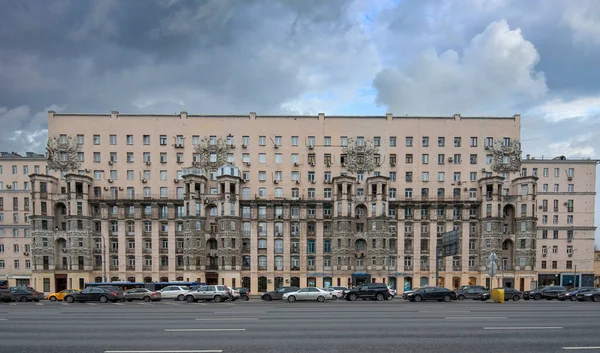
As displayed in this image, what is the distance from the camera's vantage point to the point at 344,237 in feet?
193

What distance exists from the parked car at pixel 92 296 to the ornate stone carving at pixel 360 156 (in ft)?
124

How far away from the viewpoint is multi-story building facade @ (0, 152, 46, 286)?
72375mm

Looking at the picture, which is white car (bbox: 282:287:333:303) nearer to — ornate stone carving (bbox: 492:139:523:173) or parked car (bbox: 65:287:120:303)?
parked car (bbox: 65:287:120:303)

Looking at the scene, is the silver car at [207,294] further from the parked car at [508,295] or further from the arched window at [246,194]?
the arched window at [246,194]

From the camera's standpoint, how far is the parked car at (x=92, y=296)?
Result: 3409 cm

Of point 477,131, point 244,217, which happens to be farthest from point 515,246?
point 244,217

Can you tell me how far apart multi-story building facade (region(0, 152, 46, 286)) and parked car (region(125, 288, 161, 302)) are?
47.8 m

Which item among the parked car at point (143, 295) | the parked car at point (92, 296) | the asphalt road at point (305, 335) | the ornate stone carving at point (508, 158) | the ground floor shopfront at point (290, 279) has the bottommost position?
the ground floor shopfront at point (290, 279)

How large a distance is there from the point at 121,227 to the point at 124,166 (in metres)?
9.33

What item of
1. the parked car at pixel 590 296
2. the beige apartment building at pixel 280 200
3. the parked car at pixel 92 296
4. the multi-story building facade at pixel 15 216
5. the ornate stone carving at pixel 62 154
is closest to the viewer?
the parked car at pixel 92 296

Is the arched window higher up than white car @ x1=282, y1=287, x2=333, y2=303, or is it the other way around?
the arched window

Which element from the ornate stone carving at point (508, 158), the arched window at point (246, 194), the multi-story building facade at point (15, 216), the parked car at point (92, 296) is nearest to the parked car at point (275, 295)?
the parked car at point (92, 296)

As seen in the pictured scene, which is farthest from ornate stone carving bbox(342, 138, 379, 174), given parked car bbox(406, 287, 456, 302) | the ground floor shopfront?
parked car bbox(406, 287, 456, 302)

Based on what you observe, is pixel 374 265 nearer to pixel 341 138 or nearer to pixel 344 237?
pixel 344 237
